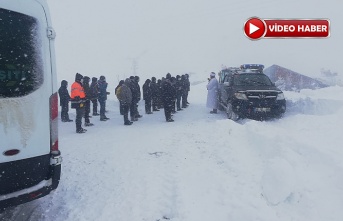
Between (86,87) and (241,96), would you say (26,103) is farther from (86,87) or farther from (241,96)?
(241,96)

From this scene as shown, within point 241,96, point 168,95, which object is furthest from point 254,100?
point 168,95

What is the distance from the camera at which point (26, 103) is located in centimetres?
344

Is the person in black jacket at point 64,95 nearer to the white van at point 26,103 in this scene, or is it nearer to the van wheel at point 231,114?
the van wheel at point 231,114

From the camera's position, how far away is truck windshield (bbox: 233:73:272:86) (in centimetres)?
1202

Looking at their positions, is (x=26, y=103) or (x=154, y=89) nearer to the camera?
(x=26, y=103)

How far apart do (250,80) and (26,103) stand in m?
10.0

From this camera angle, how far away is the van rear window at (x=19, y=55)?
3221mm

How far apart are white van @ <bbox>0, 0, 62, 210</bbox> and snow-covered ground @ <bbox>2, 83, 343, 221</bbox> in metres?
0.88

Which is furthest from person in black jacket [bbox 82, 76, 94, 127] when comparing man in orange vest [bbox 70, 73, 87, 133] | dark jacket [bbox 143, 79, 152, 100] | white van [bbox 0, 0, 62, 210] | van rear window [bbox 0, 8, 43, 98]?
van rear window [bbox 0, 8, 43, 98]

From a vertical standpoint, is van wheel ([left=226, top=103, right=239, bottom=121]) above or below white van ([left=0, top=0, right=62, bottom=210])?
below

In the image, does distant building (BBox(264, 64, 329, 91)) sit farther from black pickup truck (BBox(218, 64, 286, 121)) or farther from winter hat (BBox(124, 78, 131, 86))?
winter hat (BBox(124, 78, 131, 86))

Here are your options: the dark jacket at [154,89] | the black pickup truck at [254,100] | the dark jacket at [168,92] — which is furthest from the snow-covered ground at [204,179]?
the dark jacket at [154,89]

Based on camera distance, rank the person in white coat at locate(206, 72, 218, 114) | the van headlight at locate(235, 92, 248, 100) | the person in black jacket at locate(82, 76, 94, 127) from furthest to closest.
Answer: the person in white coat at locate(206, 72, 218, 114), the person in black jacket at locate(82, 76, 94, 127), the van headlight at locate(235, 92, 248, 100)

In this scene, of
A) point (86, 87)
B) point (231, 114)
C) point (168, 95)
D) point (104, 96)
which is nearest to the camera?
point (168, 95)
